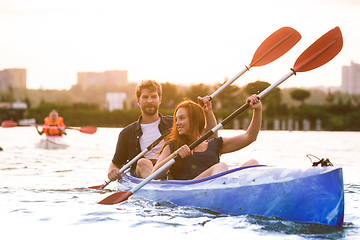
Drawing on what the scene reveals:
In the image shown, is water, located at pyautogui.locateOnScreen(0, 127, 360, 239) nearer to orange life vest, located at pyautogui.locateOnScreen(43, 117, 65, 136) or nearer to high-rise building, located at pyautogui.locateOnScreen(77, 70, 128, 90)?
orange life vest, located at pyautogui.locateOnScreen(43, 117, 65, 136)

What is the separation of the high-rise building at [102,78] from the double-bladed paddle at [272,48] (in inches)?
5389

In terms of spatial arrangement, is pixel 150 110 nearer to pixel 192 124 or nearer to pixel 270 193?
pixel 192 124

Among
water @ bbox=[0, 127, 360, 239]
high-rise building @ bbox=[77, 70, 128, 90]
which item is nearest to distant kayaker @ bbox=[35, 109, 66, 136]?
water @ bbox=[0, 127, 360, 239]

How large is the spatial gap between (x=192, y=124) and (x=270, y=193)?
1049 mm

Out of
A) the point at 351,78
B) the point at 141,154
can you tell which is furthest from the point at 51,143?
the point at 351,78

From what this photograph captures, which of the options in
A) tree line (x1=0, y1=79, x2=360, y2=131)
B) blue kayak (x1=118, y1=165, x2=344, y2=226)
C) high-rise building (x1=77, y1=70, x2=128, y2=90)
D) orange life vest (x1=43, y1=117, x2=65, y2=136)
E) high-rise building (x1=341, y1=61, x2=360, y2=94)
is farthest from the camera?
high-rise building (x1=77, y1=70, x2=128, y2=90)

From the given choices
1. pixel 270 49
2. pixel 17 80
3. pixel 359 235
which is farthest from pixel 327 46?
pixel 17 80

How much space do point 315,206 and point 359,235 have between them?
0.44 m

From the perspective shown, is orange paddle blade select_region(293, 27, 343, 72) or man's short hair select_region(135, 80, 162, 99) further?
man's short hair select_region(135, 80, 162, 99)

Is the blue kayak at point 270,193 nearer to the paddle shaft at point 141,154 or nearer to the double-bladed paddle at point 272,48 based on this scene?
the paddle shaft at point 141,154

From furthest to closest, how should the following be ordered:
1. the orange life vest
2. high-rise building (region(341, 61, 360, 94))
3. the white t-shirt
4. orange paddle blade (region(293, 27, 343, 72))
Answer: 1. high-rise building (region(341, 61, 360, 94))
2. the orange life vest
3. the white t-shirt
4. orange paddle blade (region(293, 27, 343, 72))

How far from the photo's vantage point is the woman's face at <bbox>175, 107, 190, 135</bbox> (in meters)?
4.48

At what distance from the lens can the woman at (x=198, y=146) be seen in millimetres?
4473

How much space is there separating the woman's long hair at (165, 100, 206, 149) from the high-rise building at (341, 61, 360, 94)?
418 ft
